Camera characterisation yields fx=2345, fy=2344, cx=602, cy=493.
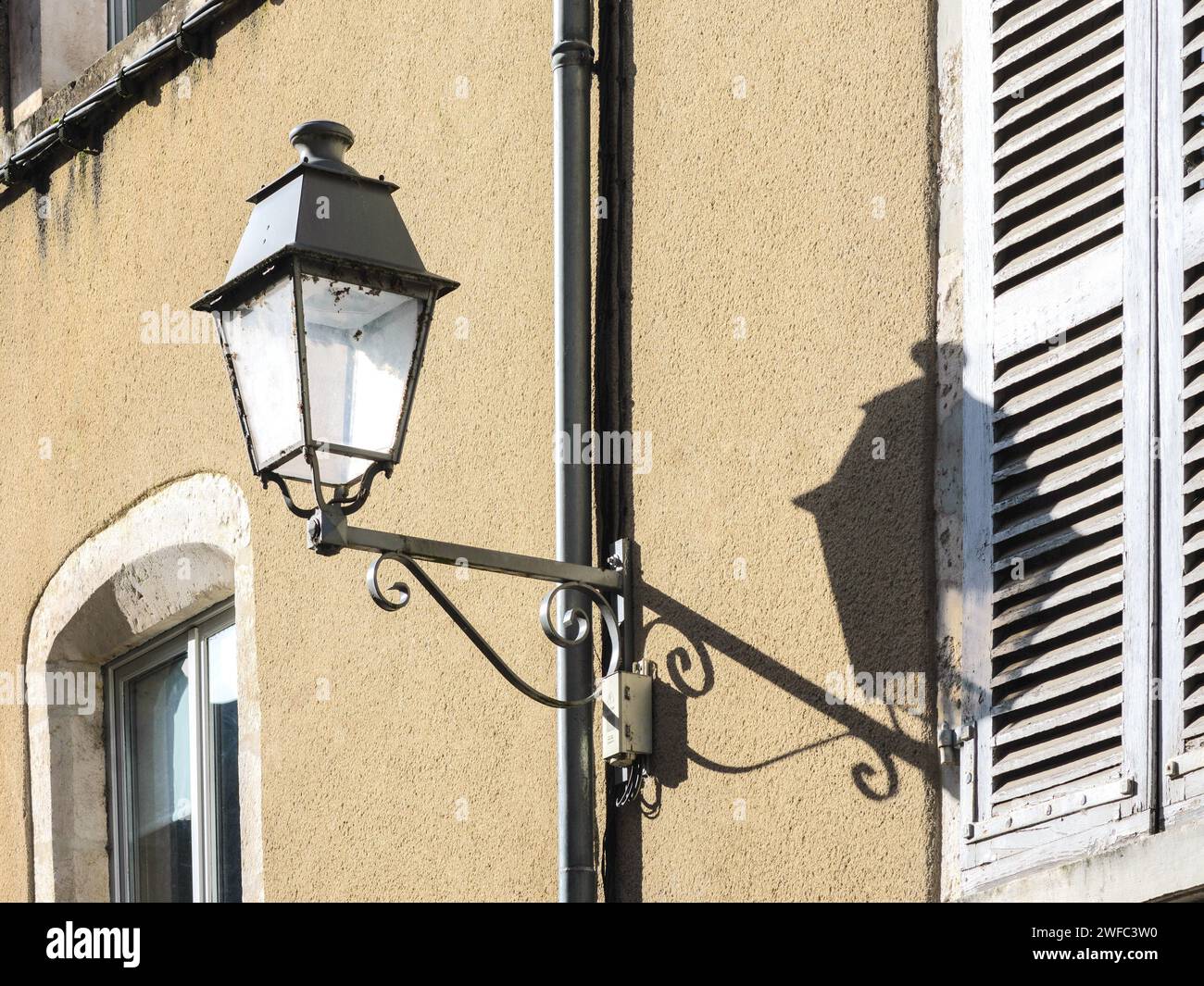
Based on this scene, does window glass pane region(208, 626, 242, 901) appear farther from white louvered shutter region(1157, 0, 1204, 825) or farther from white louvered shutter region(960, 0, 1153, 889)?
white louvered shutter region(1157, 0, 1204, 825)

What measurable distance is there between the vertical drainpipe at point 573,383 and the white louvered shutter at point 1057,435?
3.16 feet

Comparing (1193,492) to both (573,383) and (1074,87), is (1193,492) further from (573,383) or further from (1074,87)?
(573,383)

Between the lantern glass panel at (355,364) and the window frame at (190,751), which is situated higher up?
the lantern glass panel at (355,364)

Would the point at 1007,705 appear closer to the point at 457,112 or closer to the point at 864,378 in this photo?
the point at 864,378

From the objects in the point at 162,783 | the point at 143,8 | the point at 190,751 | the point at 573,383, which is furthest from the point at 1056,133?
the point at 143,8

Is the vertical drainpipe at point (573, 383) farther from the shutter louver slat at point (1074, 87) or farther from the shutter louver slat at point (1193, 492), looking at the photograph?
the shutter louver slat at point (1193, 492)

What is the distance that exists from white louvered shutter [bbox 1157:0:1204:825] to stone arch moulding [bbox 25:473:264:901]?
2833 millimetres

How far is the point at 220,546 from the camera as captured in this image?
5.97 meters

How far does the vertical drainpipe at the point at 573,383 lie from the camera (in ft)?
15.0

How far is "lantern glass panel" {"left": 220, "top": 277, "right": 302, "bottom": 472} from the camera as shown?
4070 millimetres

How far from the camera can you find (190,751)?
6328 mm

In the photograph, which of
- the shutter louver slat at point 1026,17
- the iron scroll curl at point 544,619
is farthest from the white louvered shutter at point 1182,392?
the iron scroll curl at point 544,619

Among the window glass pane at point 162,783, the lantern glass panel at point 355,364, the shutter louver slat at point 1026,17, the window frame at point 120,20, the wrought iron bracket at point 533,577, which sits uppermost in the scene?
the window frame at point 120,20
